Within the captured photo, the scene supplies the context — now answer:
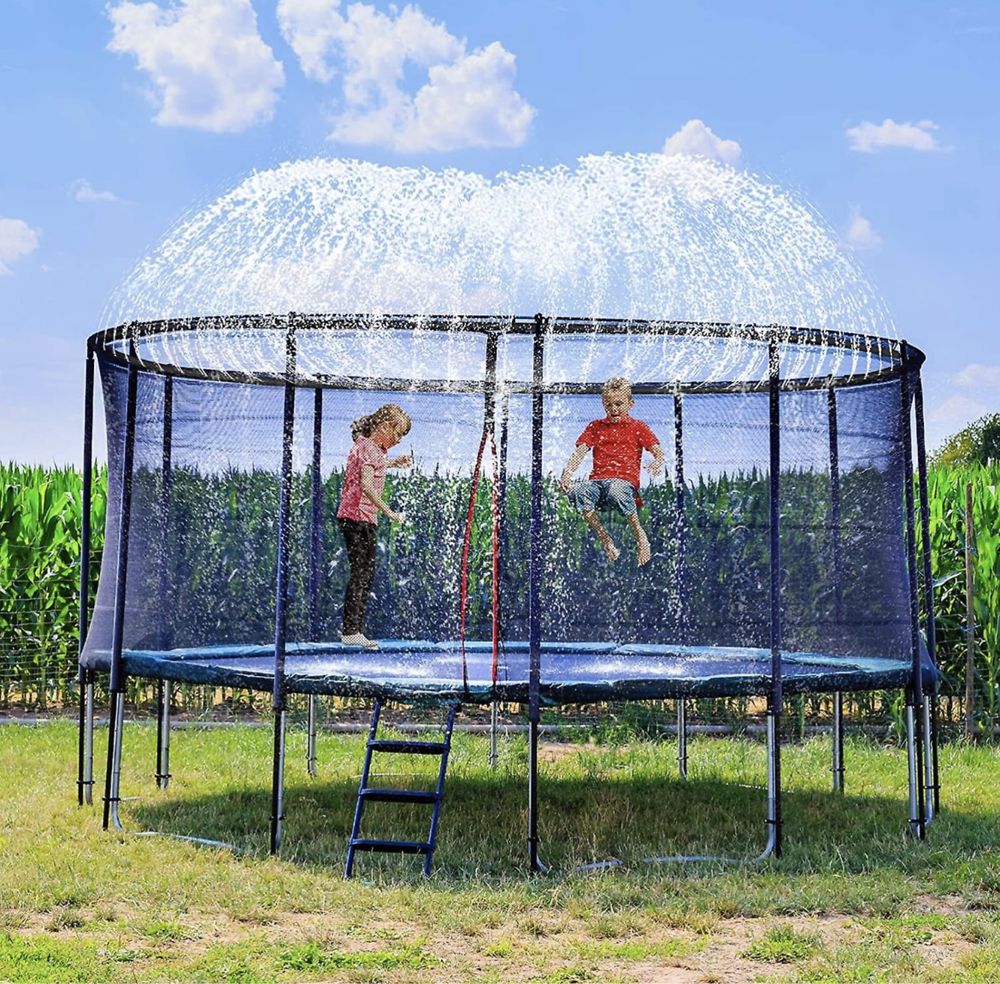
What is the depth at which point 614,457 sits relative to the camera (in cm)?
732

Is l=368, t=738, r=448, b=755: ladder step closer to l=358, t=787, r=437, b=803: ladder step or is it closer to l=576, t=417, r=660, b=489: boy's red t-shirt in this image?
A: l=358, t=787, r=437, b=803: ladder step

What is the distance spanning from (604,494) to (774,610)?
1.44 metres

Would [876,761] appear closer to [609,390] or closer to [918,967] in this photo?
[609,390]

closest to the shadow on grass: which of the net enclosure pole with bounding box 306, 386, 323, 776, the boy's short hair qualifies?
the net enclosure pole with bounding box 306, 386, 323, 776

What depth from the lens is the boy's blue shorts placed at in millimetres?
7266

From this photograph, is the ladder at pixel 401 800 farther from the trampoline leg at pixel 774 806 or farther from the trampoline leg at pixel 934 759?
the trampoline leg at pixel 934 759

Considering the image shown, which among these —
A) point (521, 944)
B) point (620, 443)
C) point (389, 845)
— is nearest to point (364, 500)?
point (620, 443)

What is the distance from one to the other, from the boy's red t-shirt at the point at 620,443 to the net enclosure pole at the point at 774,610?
1198 mm

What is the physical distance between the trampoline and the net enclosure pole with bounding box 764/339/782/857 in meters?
0.01

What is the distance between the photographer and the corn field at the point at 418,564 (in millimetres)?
7324

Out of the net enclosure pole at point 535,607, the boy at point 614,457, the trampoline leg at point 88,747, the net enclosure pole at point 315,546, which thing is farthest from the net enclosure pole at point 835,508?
the trampoline leg at point 88,747

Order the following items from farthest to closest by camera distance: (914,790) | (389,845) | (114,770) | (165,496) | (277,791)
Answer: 1. (165,496)
2. (114,770)
3. (914,790)
4. (277,791)
5. (389,845)

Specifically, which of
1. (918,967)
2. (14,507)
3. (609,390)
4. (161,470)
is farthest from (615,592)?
(14,507)

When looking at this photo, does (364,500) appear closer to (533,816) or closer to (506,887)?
(533,816)
